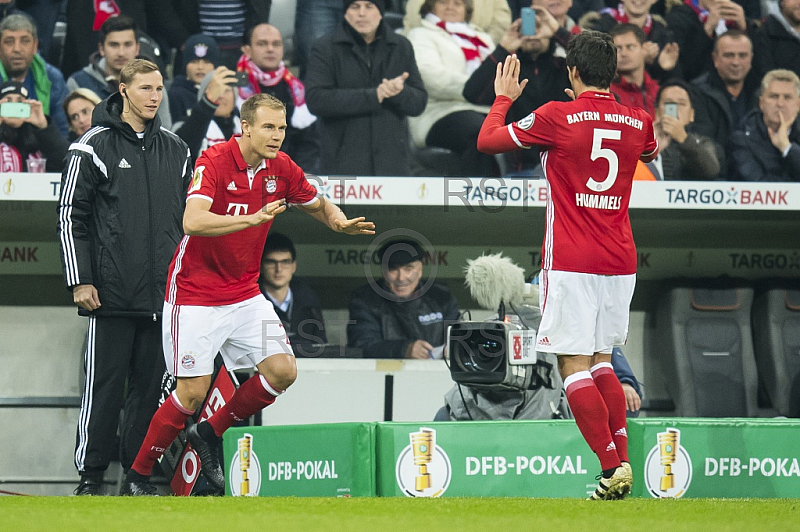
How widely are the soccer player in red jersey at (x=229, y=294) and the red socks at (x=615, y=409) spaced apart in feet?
3.81

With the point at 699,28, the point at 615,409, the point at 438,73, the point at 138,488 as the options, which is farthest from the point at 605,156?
the point at 699,28

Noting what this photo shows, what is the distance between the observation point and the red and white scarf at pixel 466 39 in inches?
300

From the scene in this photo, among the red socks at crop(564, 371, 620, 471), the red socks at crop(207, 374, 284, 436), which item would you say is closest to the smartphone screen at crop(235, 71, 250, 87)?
the red socks at crop(207, 374, 284, 436)

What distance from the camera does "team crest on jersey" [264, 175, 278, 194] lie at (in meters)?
4.75

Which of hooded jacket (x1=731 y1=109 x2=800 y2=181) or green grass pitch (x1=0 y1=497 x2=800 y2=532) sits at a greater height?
hooded jacket (x1=731 y1=109 x2=800 y2=181)

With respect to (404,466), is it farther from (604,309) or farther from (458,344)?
(604,309)

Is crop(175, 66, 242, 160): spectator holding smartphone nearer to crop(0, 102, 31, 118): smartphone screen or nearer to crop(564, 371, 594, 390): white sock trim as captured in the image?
crop(0, 102, 31, 118): smartphone screen

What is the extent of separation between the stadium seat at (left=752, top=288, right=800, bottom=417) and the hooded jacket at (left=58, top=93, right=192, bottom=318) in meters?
4.48

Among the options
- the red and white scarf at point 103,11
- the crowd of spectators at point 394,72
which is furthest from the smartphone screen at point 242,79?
the red and white scarf at point 103,11

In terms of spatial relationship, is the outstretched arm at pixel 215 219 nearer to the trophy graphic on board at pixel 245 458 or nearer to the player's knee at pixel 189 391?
the player's knee at pixel 189 391

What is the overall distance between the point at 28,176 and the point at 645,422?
13.3 ft

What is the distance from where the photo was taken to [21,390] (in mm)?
7730

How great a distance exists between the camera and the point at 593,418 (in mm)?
4051

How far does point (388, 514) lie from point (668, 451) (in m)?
1.74
